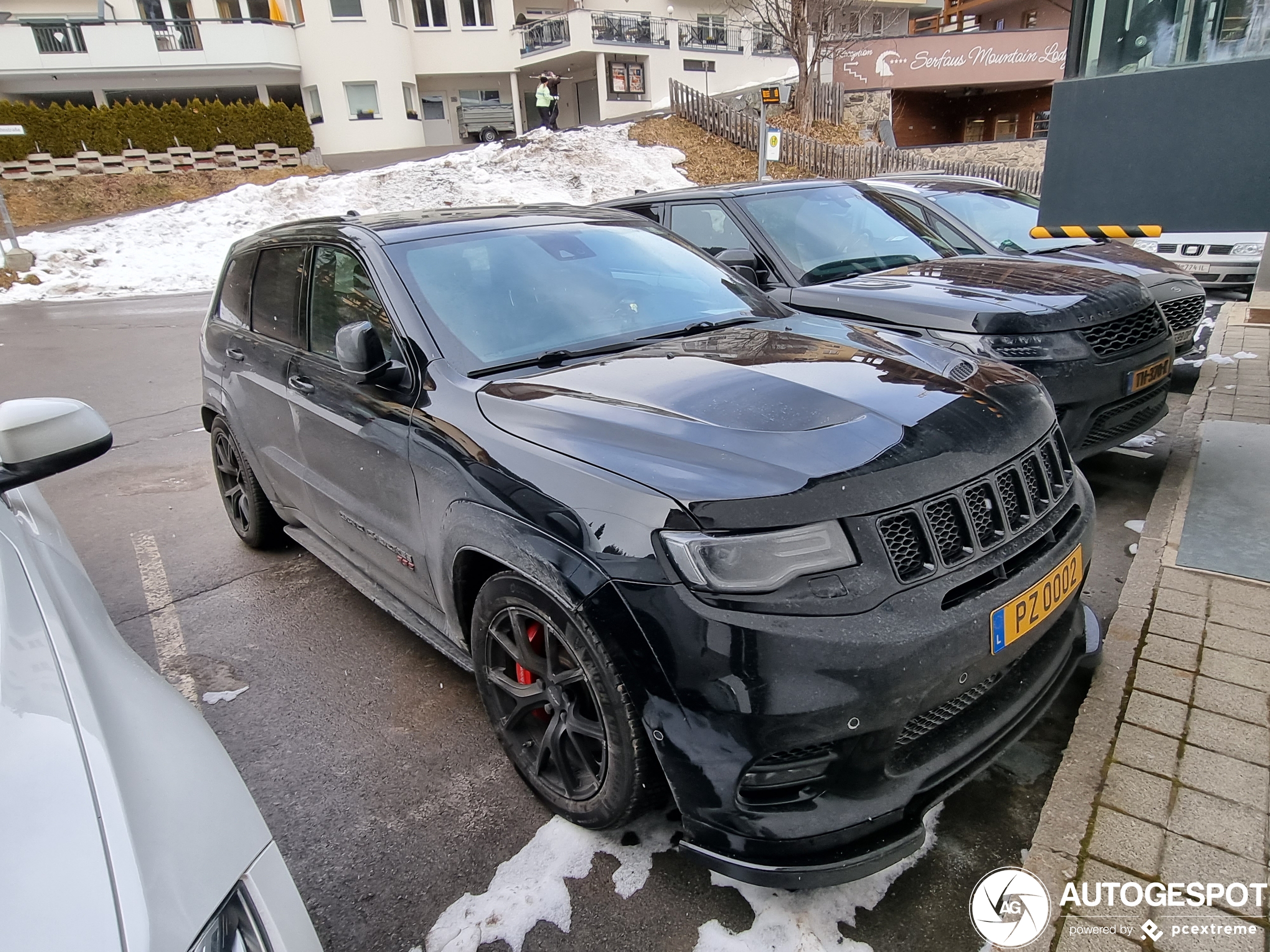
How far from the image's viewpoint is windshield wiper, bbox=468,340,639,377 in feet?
8.81

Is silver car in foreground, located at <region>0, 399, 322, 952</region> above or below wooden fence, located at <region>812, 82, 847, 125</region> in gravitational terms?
below

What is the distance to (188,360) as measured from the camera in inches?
399

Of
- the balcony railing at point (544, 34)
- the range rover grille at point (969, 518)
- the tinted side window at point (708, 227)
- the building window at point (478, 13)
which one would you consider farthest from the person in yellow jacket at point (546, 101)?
the range rover grille at point (969, 518)

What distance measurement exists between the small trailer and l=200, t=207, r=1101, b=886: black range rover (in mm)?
35957

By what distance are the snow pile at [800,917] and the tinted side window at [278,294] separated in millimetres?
2894

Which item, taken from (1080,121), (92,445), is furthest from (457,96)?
(92,445)

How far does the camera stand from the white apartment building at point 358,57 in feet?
100.0

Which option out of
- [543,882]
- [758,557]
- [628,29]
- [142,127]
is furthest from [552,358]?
[628,29]

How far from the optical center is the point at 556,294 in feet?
10.1

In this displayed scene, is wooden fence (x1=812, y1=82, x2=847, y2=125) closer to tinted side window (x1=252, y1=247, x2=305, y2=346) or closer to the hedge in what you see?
the hedge

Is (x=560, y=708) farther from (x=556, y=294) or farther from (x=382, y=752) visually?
(x=556, y=294)

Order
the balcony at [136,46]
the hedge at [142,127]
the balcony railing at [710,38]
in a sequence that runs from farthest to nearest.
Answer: the balcony railing at [710,38]
the balcony at [136,46]
the hedge at [142,127]

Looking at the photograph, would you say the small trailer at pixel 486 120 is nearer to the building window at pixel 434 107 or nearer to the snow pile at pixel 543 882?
the building window at pixel 434 107

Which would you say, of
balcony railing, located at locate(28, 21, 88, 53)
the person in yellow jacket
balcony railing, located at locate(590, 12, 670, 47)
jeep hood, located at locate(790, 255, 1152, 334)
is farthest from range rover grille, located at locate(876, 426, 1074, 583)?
balcony railing, located at locate(28, 21, 88, 53)
